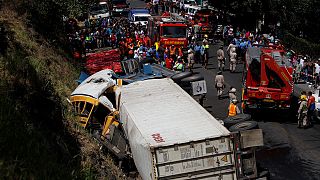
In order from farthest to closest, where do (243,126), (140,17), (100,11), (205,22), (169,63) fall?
1. (100,11)
2. (140,17)
3. (205,22)
4. (169,63)
5. (243,126)

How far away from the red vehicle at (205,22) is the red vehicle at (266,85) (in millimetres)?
22553

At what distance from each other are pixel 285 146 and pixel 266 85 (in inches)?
166

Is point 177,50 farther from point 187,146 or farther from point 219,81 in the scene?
point 187,146

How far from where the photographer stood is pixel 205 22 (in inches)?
1829

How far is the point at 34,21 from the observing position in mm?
27031

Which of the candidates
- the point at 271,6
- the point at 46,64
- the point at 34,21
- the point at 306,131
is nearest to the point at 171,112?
the point at 306,131

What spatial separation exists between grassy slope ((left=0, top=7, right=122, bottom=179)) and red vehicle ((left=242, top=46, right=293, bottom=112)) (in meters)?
8.03

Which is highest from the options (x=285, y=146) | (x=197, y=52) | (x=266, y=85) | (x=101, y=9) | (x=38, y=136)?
(x=38, y=136)

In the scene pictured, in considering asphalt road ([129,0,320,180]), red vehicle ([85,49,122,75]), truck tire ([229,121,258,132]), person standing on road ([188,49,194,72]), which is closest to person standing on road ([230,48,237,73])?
person standing on road ([188,49,194,72])

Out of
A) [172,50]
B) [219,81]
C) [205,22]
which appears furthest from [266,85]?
[205,22]

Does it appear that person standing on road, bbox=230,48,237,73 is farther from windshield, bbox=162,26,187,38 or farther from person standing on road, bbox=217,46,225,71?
windshield, bbox=162,26,187,38

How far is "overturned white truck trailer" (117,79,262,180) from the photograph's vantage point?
11.7m

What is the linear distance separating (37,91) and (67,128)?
5.47ft

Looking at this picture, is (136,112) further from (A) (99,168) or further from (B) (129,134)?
(A) (99,168)
